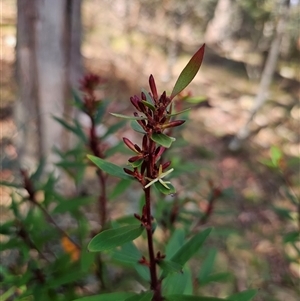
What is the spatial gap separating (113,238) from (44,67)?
6.19 feet

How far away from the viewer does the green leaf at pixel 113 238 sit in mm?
582

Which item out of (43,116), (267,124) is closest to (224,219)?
(43,116)

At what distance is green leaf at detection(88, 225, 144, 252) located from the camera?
58 centimetres

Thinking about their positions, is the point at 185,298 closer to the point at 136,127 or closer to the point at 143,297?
the point at 143,297

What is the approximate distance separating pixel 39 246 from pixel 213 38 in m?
13.2

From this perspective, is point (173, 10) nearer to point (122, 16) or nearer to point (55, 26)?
point (122, 16)

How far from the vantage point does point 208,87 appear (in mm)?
8414

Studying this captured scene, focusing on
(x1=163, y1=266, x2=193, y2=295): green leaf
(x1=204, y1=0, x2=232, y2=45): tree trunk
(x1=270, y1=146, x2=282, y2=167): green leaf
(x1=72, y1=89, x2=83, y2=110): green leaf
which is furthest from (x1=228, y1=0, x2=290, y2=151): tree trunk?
(x1=204, y1=0, x2=232, y2=45): tree trunk

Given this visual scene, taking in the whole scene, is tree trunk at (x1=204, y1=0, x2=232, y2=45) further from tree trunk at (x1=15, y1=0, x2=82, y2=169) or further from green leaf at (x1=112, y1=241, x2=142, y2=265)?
green leaf at (x1=112, y1=241, x2=142, y2=265)

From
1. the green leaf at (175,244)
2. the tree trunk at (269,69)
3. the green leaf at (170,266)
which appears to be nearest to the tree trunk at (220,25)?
the tree trunk at (269,69)

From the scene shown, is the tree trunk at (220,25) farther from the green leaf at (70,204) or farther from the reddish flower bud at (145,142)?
the reddish flower bud at (145,142)

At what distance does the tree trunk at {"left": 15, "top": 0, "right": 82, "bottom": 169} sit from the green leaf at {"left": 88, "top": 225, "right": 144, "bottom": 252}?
4.85 feet

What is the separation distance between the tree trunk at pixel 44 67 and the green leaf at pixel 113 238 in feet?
4.85

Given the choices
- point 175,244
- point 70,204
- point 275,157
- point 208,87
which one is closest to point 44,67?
point 70,204
